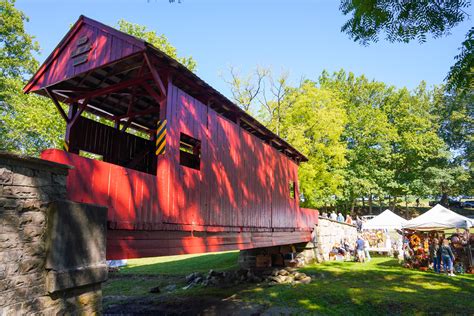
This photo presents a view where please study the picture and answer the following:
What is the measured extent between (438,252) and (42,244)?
567 inches

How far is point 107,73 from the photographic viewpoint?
7625mm

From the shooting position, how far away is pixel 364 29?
448 cm

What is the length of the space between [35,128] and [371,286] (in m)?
15.4

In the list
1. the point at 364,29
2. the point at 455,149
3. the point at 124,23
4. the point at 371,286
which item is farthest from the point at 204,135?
the point at 455,149

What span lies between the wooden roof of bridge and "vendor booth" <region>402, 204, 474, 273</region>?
10603 millimetres

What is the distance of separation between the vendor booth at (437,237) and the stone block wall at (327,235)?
390 cm

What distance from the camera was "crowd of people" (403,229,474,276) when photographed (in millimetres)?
12828

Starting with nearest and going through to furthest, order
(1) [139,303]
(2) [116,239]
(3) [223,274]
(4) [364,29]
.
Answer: (4) [364,29] → (2) [116,239] → (1) [139,303] → (3) [223,274]

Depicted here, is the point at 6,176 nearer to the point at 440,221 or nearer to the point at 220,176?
the point at 220,176

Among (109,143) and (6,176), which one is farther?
(109,143)

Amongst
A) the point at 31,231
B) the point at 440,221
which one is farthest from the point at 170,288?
the point at 440,221

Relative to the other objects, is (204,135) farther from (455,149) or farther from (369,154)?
(455,149)

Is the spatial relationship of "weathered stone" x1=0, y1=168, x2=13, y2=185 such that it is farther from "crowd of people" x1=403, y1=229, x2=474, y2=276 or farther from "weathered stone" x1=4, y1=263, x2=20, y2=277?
"crowd of people" x1=403, y1=229, x2=474, y2=276

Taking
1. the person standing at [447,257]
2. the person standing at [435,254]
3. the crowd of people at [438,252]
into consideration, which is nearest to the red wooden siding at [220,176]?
the person standing at [447,257]
